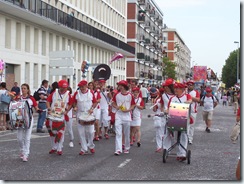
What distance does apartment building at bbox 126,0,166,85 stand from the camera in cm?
8619

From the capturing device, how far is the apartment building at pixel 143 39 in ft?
283

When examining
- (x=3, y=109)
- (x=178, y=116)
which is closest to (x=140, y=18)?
(x=3, y=109)

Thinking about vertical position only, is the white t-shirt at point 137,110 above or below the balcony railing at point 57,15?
below

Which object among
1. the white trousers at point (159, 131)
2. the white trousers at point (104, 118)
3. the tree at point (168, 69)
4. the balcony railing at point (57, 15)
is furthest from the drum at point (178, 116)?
the tree at point (168, 69)

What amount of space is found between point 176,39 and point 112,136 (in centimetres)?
14806

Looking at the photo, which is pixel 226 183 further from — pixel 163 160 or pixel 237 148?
pixel 237 148

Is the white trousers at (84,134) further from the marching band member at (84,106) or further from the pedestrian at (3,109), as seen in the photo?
the pedestrian at (3,109)

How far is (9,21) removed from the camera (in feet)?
118

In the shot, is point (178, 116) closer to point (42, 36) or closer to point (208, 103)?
point (208, 103)

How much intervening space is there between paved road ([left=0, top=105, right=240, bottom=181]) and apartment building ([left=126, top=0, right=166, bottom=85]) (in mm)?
66435

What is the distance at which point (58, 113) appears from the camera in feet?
43.4

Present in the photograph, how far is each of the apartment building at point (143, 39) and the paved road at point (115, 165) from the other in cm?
6644

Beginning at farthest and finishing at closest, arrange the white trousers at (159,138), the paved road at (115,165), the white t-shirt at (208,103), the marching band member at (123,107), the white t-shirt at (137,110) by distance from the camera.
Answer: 1. the white t-shirt at (208,103)
2. the white t-shirt at (137,110)
3. the white trousers at (159,138)
4. the marching band member at (123,107)
5. the paved road at (115,165)

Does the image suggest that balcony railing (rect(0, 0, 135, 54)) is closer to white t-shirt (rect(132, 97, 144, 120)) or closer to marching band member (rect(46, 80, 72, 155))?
white t-shirt (rect(132, 97, 144, 120))
